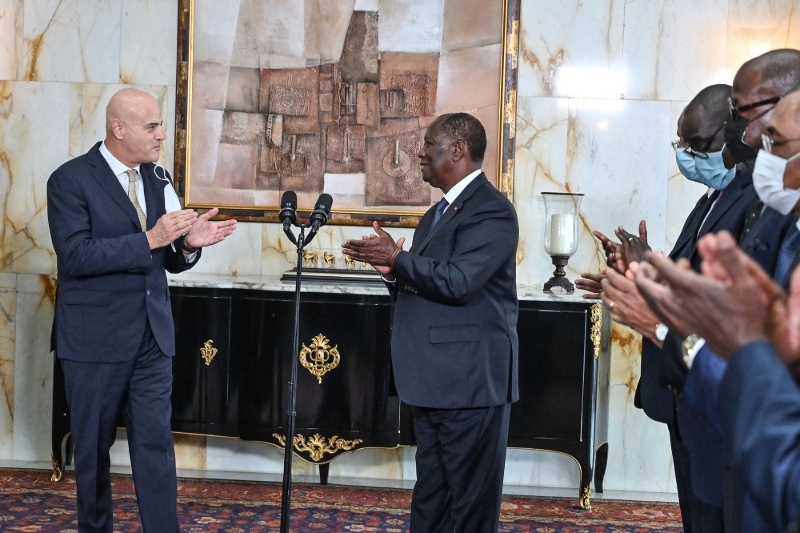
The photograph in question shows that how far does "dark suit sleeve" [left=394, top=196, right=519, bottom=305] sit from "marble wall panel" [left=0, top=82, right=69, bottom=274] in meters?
3.42

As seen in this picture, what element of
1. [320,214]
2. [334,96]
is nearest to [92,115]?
[334,96]

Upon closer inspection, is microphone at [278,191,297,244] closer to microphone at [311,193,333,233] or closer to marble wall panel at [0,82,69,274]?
microphone at [311,193,333,233]

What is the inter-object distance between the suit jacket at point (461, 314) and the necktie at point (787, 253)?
140 cm

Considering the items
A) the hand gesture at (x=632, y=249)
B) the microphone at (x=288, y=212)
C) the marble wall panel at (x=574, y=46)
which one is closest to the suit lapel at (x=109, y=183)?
the microphone at (x=288, y=212)

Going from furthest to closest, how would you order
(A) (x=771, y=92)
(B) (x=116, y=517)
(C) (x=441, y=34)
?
(C) (x=441, y=34) < (B) (x=116, y=517) < (A) (x=771, y=92)

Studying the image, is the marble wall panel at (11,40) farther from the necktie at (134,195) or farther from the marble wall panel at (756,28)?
the marble wall panel at (756,28)

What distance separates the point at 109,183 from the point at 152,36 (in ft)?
7.89

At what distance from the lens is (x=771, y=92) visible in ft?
8.73

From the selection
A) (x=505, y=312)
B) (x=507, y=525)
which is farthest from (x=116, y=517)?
(x=505, y=312)

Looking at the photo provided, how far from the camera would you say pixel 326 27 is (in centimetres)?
568

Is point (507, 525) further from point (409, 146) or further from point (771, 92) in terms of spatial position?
point (771, 92)

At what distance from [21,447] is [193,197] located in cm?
201

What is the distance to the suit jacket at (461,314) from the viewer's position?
3.32 m

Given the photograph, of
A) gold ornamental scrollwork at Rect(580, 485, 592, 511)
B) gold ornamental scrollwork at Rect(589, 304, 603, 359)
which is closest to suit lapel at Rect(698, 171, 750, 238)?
gold ornamental scrollwork at Rect(589, 304, 603, 359)
